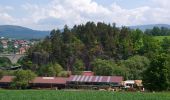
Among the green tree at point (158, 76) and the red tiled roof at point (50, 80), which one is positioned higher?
the green tree at point (158, 76)

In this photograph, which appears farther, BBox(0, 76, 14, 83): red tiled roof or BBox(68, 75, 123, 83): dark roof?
BBox(0, 76, 14, 83): red tiled roof

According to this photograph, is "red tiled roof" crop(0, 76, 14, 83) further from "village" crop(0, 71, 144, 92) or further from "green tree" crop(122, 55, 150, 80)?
"green tree" crop(122, 55, 150, 80)

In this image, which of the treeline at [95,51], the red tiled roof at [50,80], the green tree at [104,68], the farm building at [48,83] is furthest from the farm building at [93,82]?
the treeline at [95,51]

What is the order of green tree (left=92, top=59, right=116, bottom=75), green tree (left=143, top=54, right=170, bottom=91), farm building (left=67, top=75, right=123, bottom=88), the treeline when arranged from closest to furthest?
green tree (left=143, top=54, right=170, bottom=91), farm building (left=67, top=75, right=123, bottom=88), green tree (left=92, top=59, right=116, bottom=75), the treeline

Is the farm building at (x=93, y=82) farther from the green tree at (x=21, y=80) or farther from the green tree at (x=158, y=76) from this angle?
the green tree at (x=158, y=76)

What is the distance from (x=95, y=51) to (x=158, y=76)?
5796cm

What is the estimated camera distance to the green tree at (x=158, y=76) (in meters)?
56.8

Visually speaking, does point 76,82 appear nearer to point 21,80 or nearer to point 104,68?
point 21,80

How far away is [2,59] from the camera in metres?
156

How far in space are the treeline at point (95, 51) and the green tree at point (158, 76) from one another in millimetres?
33878

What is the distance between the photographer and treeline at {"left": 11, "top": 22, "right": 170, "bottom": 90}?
315 ft

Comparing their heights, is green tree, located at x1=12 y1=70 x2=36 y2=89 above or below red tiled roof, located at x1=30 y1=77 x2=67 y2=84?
above

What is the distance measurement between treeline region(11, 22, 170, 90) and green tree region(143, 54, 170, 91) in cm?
3388

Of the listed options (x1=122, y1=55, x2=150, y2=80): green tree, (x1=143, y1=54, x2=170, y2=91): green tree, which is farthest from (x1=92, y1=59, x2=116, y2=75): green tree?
(x1=143, y1=54, x2=170, y2=91): green tree
